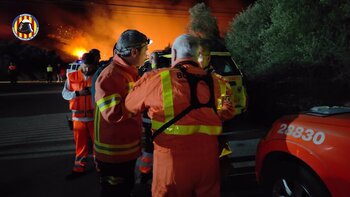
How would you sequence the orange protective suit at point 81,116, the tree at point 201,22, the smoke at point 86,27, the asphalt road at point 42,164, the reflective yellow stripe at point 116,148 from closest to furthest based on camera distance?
the reflective yellow stripe at point 116,148, the asphalt road at point 42,164, the orange protective suit at point 81,116, the tree at point 201,22, the smoke at point 86,27

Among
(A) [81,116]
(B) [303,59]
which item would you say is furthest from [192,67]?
(B) [303,59]

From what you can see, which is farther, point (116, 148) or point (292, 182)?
point (292, 182)

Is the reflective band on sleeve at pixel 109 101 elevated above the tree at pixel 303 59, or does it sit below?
below

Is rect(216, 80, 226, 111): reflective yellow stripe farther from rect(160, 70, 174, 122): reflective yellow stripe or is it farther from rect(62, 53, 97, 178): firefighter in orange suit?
rect(62, 53, 97, 178): firefighter in orange suit

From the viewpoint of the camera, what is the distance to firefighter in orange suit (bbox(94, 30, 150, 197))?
9.34ft

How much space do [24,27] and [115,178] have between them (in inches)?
730

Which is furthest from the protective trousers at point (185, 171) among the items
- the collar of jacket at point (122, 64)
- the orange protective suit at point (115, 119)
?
the collar of jacket at point (122, 64)

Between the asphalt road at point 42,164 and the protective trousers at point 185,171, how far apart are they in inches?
89.2

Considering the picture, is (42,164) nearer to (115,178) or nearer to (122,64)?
(115,178)

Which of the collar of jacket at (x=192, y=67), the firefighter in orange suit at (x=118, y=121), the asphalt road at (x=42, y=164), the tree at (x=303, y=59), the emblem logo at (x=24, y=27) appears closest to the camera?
the collar of jacket at (x=192, y=67)

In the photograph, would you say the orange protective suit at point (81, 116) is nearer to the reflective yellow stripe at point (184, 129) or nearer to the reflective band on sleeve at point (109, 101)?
the reflective band on sleeve at point (109, 101)

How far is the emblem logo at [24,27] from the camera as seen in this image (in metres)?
16.6

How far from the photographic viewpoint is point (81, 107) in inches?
215

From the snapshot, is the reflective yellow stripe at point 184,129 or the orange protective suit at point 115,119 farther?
the orange protective suit at point 115,119
